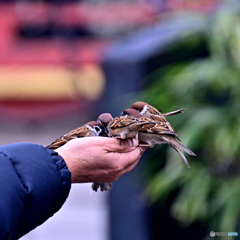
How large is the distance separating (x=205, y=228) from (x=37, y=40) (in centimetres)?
353

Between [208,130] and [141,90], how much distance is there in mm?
887

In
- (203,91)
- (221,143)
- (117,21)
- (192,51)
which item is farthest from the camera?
(117,21)

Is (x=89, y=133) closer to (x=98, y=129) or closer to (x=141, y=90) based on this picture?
(x=98, y=129)

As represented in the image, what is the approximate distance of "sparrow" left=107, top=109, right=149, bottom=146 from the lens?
6.53ft

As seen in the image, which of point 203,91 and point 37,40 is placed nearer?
point 203,91

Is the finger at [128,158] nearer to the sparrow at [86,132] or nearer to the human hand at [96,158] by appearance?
the human hand at [96,158]

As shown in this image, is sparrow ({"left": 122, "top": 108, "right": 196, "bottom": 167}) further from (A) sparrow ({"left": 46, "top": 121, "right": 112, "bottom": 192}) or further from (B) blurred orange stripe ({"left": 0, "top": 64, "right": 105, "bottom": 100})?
(B) blurred orange stripe ({"left": 0, "top": 64, "right": 105, "bottom": 100})

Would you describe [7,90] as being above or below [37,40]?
below

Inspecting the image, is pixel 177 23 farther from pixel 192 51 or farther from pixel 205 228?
pixel 205 228

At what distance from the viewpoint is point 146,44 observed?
499cm

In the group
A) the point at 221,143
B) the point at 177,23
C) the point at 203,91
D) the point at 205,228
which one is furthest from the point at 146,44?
the point at 205,228

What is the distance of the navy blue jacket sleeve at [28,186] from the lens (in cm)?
136

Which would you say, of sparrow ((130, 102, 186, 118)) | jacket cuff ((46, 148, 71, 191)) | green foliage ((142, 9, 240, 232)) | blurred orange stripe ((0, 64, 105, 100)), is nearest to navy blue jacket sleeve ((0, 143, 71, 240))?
jacket cuff ((46, 148, 71, 191))

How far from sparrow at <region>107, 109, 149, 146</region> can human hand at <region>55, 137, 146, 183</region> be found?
49mm
